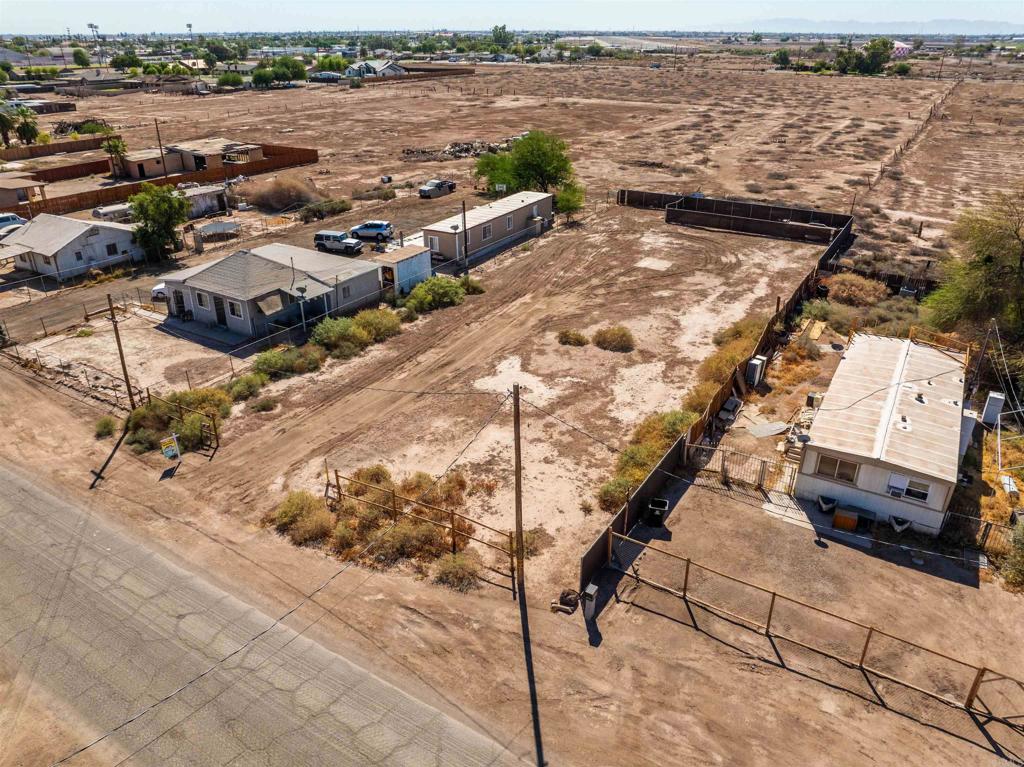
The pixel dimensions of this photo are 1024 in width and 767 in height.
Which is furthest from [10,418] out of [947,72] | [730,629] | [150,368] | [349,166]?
[947,72]

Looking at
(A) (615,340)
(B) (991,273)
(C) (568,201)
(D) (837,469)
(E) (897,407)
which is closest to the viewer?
(D) (837,469)

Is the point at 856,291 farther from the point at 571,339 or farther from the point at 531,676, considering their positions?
the point at 531,676

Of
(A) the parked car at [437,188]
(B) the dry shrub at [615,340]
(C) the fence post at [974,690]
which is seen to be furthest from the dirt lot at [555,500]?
(A) the parked car at [437,188]

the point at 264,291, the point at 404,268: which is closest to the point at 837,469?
the point at 404,268

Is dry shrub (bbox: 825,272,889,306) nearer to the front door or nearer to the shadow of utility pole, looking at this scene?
the shadow of utility pole

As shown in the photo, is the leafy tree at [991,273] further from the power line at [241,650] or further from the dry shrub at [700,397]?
the power line at [241,650]

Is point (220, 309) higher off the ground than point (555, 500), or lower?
higher
